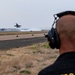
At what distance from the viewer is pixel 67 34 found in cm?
246

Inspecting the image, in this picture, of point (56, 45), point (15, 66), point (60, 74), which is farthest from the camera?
point (15, 66)

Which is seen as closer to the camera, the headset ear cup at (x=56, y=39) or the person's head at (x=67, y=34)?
the person's head at (x=67, y=34)

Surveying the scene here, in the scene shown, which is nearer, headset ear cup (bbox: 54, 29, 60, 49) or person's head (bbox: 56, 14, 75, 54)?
person's head (bbox: 56, 14, 75, 54)

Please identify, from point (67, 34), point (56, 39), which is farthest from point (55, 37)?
point (67, 34)

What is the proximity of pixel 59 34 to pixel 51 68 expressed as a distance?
1.12ft

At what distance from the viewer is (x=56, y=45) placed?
8.77 ft

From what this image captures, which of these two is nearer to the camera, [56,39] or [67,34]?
[67,34]

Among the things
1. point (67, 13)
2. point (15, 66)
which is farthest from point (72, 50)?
point (15, 66)

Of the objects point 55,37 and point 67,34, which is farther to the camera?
point 55,37

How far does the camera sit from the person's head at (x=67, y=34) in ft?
8.04

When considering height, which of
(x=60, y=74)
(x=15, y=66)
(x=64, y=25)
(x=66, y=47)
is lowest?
(x=15, y=66)

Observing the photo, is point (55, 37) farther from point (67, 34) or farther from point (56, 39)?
point (67, 34)

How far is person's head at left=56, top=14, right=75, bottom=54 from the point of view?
2.45m

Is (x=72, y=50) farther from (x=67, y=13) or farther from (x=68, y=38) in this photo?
(x=67, y=13)
